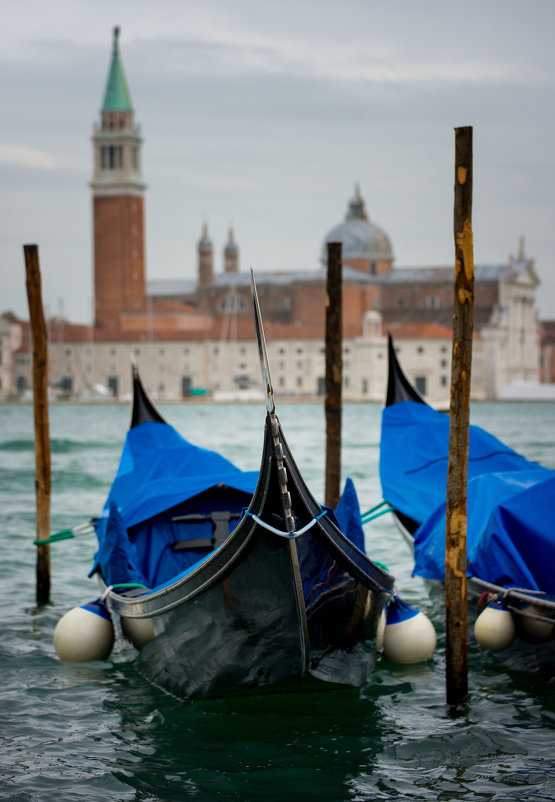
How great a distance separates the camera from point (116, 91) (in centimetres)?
5234

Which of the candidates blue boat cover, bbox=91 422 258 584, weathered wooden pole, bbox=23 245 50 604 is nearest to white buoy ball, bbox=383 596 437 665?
blue boat cover, bbox=91 422 258 584

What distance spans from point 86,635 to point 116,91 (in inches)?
1984

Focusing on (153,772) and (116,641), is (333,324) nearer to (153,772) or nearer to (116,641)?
(116,641)

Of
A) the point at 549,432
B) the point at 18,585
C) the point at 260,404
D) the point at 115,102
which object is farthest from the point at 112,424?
the point at 18,585

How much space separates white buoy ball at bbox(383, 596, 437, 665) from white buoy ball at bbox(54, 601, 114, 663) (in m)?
1.16

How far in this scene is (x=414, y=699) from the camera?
4.39 meters

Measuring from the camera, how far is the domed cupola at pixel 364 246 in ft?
182

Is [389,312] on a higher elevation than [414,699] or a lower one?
higher

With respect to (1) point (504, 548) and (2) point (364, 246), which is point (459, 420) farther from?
(2) point (364, 246)

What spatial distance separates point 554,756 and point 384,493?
2699mm

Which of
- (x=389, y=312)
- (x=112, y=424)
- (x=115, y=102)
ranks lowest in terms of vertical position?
(x=112, y=424)

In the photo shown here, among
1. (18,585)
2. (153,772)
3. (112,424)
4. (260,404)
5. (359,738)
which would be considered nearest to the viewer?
(153,772)

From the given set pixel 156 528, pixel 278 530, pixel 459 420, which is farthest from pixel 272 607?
→ pixel 156 528

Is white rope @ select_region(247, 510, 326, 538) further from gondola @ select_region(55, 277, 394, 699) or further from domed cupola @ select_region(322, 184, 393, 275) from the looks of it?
domed cupola @ select_region(322, 184, 393, 275)
